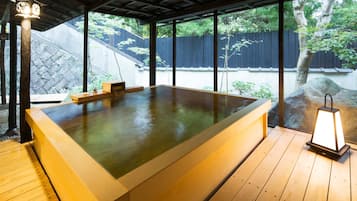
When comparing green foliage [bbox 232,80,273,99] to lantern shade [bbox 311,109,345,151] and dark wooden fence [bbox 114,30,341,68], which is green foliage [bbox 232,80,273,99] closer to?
dark wooden fence [bbox 114,30,341,68]

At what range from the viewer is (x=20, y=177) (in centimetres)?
206

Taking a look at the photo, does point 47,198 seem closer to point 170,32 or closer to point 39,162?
point 39,162

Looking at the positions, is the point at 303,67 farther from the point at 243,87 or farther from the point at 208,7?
the point at 208,7

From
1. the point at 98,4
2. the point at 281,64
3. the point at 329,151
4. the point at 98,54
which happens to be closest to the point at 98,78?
the point at 98,54

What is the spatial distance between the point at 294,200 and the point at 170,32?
16.0ft

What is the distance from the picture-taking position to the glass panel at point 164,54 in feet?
19.5

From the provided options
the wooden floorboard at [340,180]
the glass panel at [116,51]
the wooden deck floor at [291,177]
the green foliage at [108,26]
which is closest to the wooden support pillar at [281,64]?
the wooden deck floor at [291,177]

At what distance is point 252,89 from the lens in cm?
479

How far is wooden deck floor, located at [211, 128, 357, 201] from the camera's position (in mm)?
1980

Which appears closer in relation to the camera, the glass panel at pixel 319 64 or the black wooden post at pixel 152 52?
the glass panel at pixel 319 64

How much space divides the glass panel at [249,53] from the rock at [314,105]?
1.25 ft

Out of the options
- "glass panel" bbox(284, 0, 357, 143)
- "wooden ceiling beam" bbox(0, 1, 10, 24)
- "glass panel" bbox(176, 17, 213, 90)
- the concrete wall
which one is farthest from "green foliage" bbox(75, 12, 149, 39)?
"glass panel" bbox(284, 0, 357, 143)

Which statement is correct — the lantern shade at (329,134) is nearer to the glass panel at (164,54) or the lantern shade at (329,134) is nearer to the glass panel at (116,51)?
the glass panel at (164,54)

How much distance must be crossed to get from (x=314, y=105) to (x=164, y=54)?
149 inches
